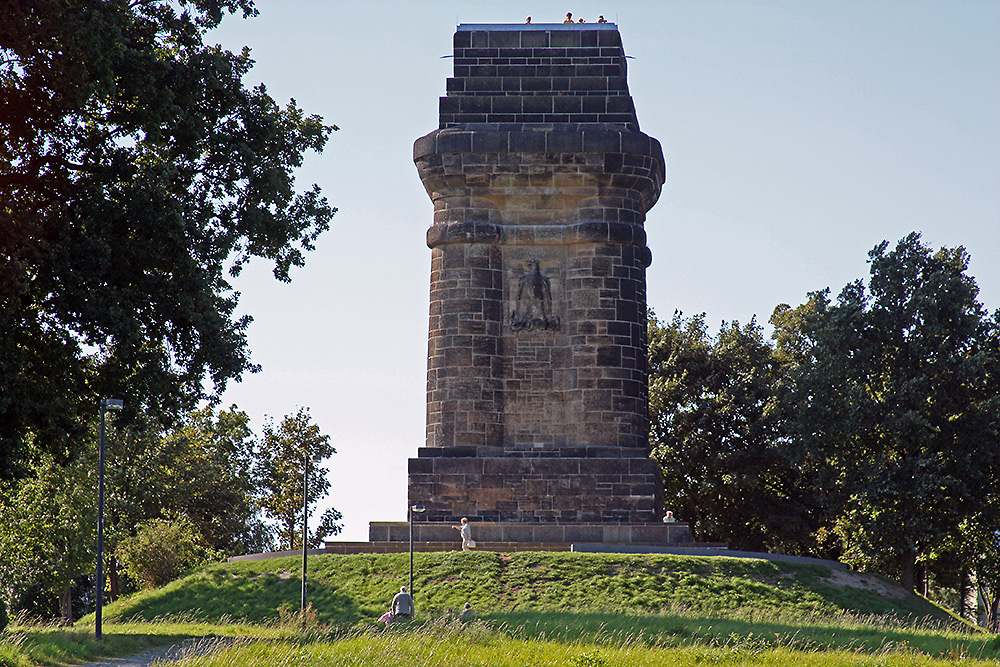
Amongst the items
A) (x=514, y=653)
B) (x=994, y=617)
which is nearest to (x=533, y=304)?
(x=514, y=653)

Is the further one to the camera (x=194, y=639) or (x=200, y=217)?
(x=194, y=639)

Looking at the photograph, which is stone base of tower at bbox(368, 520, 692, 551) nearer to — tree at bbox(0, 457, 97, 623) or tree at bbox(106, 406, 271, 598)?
tree at bbox(0, 457, 97, 623)

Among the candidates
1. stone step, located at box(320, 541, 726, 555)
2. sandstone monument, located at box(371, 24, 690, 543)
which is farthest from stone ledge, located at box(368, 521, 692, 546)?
sandstone monument, located at box(371, 24, 690, 543)

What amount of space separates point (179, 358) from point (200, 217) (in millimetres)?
2303

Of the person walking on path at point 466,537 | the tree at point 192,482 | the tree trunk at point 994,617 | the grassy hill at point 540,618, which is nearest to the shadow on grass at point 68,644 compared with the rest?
the grassy hill at point 540,618

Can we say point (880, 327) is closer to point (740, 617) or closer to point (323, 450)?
point (740, 617)

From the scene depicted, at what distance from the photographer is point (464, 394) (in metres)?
40.7

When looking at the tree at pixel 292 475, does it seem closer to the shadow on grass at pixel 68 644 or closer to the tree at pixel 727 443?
the tree at pixel 727 443

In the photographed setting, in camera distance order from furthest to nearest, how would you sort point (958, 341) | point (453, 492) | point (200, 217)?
point (958, 341), point (453, 492), point (200, 217)

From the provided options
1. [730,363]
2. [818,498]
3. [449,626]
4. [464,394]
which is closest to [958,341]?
[818,498]

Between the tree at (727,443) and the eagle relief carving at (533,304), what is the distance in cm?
1491

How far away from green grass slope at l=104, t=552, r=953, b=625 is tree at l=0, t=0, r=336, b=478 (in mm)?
10351

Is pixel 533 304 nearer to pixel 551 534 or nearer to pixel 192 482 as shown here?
pixel 551 534

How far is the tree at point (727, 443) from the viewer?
54.6m
